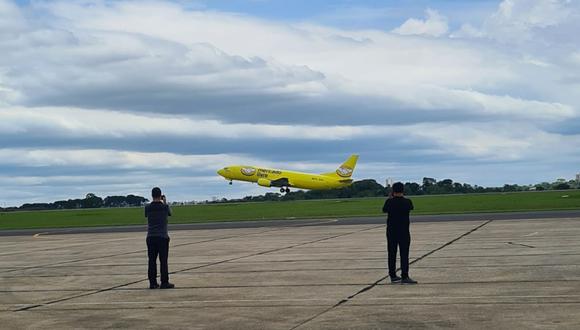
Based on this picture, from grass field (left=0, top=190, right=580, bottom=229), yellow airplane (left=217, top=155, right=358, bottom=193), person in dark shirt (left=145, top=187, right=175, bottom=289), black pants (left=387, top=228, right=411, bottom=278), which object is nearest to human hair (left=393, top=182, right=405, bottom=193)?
black pants (left=387, top=228, right=411, bottom=278)

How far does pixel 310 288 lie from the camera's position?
656 inches

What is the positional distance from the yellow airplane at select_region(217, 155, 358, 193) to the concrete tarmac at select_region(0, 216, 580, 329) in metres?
99.3

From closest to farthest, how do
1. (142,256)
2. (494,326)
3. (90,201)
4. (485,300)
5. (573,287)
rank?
(494,326) < (485,300) < (573,287) < (142,256) < (90,201)

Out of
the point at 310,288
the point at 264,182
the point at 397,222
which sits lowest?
the point at 310,288

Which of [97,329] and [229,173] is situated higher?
[229,173]

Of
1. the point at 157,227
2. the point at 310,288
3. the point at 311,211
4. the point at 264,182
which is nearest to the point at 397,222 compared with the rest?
the point at 310,288

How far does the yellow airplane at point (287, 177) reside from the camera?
129 m

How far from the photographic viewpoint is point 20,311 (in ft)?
48.6

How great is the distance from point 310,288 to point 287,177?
112082 millimetres

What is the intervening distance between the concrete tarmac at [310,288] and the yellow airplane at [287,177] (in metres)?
99.3

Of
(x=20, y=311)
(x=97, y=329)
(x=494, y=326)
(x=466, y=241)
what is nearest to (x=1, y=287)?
(x=20, y=311)

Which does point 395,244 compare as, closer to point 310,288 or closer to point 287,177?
point 310,288

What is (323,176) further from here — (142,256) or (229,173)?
(142,256)

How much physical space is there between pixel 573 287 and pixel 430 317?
12.8ft
